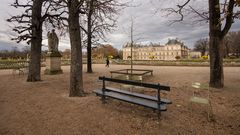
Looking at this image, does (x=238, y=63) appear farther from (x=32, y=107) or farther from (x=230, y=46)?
(x=230, y=46)

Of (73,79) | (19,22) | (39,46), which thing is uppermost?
(19,22)

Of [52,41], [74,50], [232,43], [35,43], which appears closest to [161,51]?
[232,43]

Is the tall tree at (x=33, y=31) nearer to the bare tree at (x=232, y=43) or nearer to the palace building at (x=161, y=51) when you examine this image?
the bare tree at (x=232, y=43)

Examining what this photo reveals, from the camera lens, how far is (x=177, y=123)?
4867 millimetres

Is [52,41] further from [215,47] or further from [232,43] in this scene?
[232,43]

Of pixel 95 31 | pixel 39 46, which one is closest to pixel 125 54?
pixel 95 31

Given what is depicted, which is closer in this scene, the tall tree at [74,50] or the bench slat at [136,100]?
the bench slat at [136,100]

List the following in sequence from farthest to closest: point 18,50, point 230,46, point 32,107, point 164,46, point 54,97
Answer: point 164,46 < point 18,50 < point 230,46 < point 54,97 < point 32,107

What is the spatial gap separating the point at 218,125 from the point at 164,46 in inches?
3681

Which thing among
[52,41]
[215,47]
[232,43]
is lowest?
[215,47]

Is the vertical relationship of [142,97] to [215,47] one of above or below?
below

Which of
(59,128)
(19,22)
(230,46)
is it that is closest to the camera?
(59,128)

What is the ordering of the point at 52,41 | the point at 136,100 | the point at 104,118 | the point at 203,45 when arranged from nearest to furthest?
the point at 104,118, the point at 136,100, the point at 52,41, the point at 203,45

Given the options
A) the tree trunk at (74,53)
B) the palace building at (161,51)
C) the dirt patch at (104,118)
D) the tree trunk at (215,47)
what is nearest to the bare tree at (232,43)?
the palace building at (161,51)
